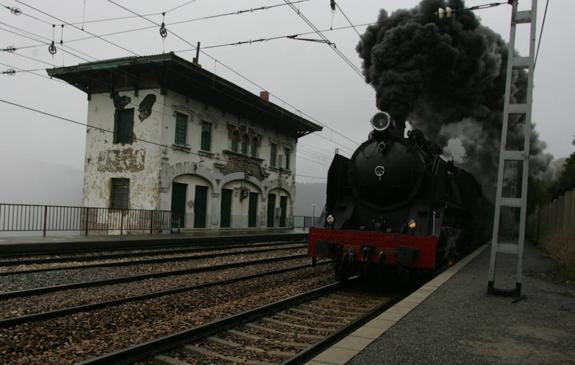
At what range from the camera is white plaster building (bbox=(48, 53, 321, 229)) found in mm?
20547

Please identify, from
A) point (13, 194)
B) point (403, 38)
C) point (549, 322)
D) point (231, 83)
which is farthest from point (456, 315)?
point (13, 194)

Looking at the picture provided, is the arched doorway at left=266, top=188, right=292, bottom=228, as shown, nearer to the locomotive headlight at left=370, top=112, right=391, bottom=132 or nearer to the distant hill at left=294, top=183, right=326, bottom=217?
the locomotive headlight at left=370, top=112, right=391, bottom=132

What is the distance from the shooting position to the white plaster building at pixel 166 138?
20.5m

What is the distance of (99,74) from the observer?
2161 centimetres

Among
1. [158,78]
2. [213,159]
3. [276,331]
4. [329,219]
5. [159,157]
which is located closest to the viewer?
[276,331]

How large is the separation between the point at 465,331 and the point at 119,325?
3.79 metres

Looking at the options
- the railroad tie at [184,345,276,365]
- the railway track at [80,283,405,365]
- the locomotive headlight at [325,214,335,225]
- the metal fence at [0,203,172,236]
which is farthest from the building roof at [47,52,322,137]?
the railroad tie at [184,345,276,365]

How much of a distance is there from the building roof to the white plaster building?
4 centimetres

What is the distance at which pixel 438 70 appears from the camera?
508 inches

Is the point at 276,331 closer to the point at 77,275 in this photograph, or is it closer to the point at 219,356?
the point at 219,356

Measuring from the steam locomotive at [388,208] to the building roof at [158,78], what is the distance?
505 inches

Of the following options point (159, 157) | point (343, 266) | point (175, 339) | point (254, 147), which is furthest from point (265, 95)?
point (175, 339)

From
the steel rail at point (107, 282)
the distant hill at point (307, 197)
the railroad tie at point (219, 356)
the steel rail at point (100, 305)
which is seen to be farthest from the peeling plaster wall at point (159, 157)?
the distant hill at point (307, 197)

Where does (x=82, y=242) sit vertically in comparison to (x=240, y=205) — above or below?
below
